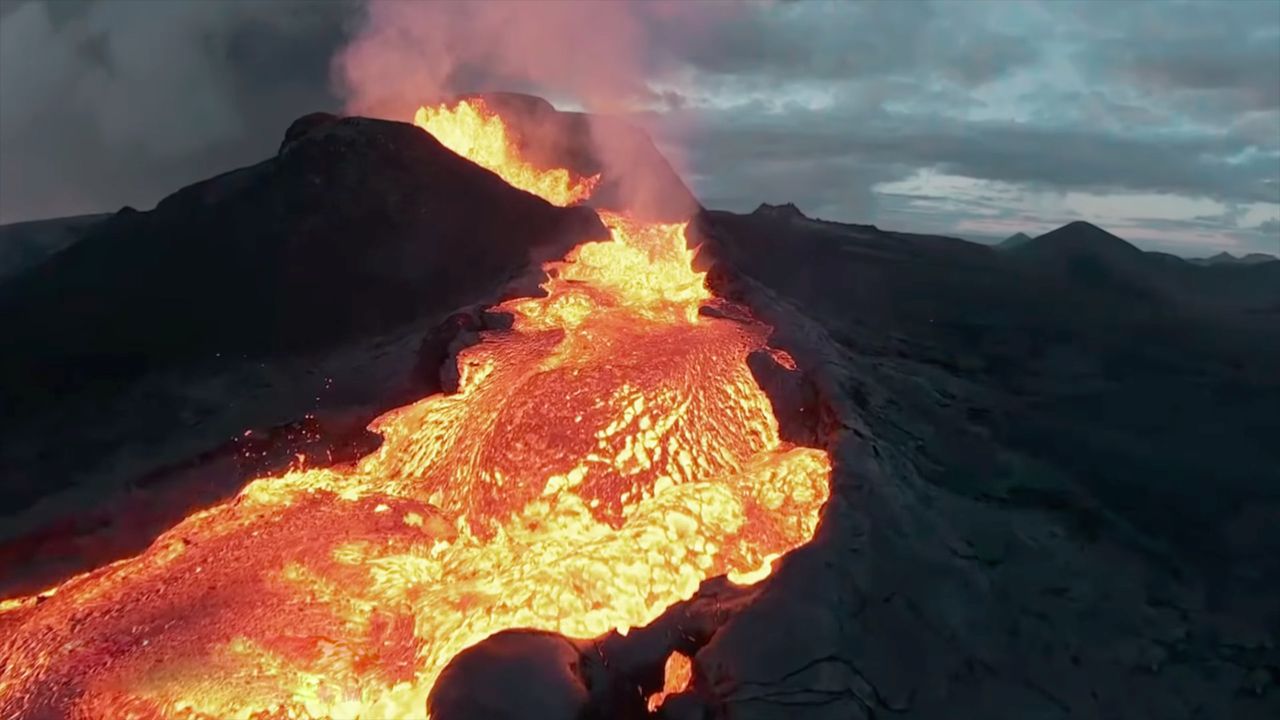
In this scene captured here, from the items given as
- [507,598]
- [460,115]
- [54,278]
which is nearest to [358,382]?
[507,598]

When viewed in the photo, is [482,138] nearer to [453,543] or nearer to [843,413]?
[843,413]

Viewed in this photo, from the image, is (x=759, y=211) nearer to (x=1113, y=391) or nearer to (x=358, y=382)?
(x=1113, y=391)

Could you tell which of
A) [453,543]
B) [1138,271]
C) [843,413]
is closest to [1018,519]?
[843,413]

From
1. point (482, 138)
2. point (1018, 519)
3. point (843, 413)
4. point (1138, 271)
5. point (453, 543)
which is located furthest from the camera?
point (1138, 271)

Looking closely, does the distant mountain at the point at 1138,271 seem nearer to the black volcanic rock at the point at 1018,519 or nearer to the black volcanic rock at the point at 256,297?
the black volcanic rock at the point at 1018,519

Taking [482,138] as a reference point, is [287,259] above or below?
below

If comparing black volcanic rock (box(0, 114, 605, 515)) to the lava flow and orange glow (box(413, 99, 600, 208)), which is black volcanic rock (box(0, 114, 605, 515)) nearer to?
the lava flow

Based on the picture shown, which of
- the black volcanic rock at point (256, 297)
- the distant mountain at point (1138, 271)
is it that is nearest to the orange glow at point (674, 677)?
the black volcanic rock at point (256, 297)
